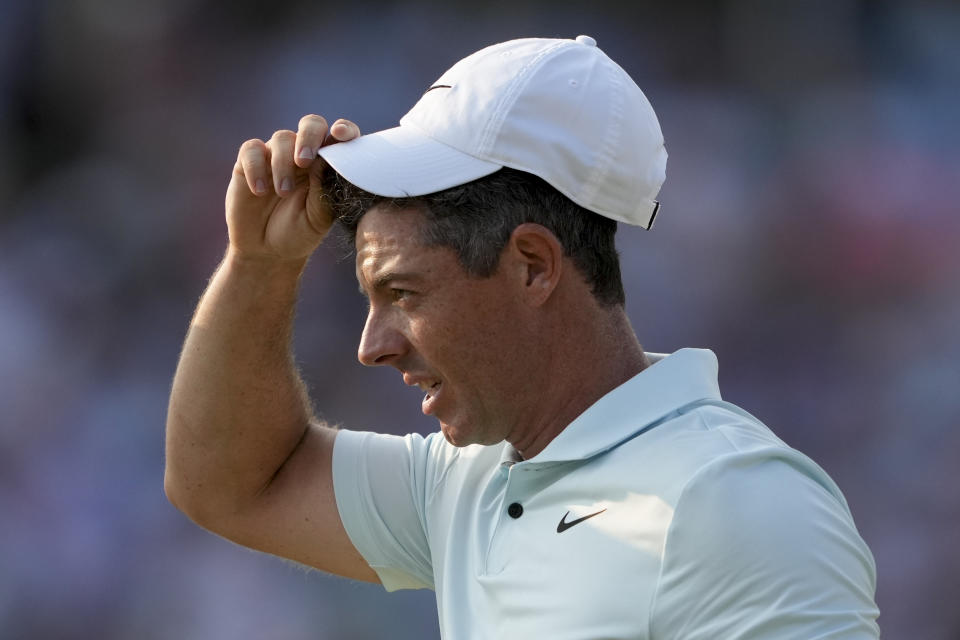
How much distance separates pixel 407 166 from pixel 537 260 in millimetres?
211

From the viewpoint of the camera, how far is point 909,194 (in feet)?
13.2

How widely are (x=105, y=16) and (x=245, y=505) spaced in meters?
2.85

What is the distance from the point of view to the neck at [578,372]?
166 cm

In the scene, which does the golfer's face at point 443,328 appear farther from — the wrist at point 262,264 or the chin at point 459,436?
the wrist at point 262,264

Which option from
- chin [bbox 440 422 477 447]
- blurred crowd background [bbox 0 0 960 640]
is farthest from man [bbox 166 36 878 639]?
blurred crowd background [bbox 0 0 960 640]

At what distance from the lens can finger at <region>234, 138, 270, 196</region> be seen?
182cm

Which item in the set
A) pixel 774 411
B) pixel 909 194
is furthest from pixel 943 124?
pixel 774 411

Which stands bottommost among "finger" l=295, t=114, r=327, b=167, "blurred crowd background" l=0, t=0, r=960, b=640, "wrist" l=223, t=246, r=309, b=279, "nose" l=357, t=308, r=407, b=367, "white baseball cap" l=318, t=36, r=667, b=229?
"blurred crowd background" l=0, t=0, r=960, b=640

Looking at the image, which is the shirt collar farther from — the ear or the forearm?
the forearm

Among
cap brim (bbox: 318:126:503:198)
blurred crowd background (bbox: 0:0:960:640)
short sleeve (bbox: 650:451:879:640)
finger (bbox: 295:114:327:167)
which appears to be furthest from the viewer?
blurred crowd background (bbox: 0:0:960:640)

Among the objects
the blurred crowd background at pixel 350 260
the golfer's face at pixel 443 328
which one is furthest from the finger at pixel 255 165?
the blurred crowd background at pixel 350 260

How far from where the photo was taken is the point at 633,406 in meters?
1.59

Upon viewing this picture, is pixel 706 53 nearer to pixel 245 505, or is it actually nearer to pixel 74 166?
pixel 74 166

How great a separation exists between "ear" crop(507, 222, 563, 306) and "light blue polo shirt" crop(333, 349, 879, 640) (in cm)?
17
